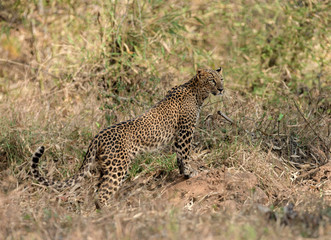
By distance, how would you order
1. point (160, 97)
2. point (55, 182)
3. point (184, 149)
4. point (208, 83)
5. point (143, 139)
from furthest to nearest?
1. point (160, 97)
2. point (208, 83)
3. point (184, 149)
4. point (143, 139)
5. point (55, 182)

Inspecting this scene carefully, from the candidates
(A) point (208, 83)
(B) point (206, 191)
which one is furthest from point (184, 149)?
(A) point (208, 83)

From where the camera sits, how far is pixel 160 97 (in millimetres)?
8133

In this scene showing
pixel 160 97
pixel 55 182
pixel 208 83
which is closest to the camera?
pixel 55 182

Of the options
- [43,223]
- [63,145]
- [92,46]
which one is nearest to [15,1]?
[92,46]

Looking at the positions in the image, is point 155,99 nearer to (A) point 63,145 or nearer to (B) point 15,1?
(A) point 63,145

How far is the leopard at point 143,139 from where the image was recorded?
5.66 metres

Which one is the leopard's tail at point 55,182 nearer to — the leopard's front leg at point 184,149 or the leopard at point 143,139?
the leopard at point 143,139

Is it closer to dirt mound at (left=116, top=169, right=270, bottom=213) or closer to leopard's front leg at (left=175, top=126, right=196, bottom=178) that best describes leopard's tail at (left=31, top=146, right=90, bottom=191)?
dirt mound at (left=116, top=169, right=270, bottom=213)

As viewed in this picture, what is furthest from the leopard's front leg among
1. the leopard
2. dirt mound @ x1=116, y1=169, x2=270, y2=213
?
dirt mound @ x1=116, y1=169, x2=270, y2=213

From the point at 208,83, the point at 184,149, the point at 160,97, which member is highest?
the point at 208,83

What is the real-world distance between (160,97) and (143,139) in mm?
2176

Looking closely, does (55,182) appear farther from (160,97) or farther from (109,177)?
(160,97)

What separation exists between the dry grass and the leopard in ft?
0.66

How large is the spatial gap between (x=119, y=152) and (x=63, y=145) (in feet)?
5.15
